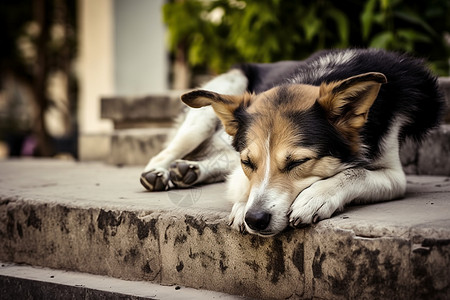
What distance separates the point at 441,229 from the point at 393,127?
1.02m

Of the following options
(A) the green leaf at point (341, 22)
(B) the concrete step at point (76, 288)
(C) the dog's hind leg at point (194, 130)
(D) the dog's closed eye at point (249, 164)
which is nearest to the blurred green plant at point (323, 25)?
(A) the green leaf at point (341, 22)

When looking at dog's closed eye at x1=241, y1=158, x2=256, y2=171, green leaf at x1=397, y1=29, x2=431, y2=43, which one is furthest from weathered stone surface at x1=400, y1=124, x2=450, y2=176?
dog's closed eye at x1=241, y1=158, x2=256, y2=171

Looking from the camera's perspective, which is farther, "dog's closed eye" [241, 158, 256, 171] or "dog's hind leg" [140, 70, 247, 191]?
"dog's hind leg" [140, 70, 247, 191]

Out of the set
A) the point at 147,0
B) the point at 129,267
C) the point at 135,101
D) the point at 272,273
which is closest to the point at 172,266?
the point at 129,267

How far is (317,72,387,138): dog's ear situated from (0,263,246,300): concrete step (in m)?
1.00

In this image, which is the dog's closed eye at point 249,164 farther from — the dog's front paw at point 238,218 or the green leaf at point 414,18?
the green leaf at point 414,18

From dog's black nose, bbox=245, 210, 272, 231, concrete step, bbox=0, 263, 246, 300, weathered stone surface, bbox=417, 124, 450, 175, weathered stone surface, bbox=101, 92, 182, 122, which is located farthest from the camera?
weathered stone surface, bbox=101, 92, 182, 122

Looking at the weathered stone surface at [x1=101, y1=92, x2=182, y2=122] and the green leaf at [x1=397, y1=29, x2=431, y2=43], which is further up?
the green leaf at [x1=397, y1=29, x2=431, y2=43]

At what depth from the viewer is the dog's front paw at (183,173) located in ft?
11.6

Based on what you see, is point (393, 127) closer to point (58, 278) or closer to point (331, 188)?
point (331, 188)

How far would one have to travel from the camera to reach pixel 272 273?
8.17ft

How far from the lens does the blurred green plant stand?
514cm

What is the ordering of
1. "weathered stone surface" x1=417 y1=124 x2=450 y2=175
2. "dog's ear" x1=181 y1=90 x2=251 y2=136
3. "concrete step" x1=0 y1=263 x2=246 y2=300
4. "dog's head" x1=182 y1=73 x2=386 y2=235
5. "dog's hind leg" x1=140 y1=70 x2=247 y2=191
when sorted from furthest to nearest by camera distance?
"weathered stone surface" x1=417 y1=124 x2=450 y2=175 → "dog's hind leg" x1=140 y1=70 x2=247 y2=191 → "dog's ear" x1=181 y1=90 x2=251 y2=136 → "concrete step" x1=0 y1=263 x2=246 y2=300 → "dog's head" x1=182 y1=73 x2=386 y2=235

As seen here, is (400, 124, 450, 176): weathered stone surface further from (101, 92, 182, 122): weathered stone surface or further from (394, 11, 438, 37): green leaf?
(101, 92, 182, 122): weathered stone surface
